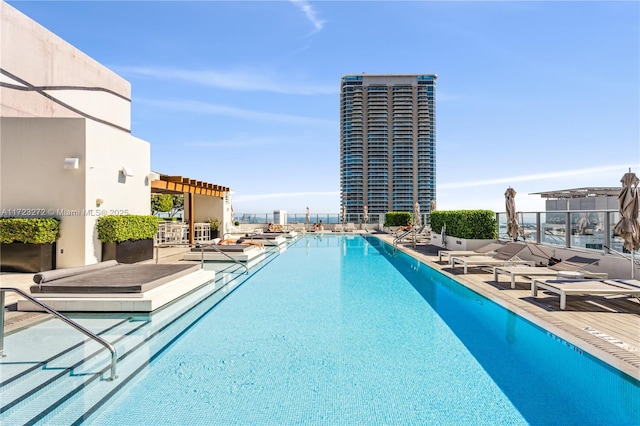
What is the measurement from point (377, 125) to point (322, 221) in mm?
32969

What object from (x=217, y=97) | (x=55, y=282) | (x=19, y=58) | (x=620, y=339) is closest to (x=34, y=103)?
(x=19, y=58)

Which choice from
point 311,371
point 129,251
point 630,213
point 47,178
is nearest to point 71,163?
point 47,178

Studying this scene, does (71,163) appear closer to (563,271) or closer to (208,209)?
(208,209)

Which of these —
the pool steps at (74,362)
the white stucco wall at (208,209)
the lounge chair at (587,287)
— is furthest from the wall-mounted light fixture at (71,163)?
the white stucco wall at (208,209)

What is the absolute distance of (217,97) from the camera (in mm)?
19016

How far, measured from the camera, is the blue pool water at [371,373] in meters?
2.78

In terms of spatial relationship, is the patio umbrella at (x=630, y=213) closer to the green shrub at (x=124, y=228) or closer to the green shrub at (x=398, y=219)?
the green shrub at (x=124, y=228)

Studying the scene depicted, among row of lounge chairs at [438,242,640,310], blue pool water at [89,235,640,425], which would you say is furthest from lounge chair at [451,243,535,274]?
blue pool water at [89,235,640,425]

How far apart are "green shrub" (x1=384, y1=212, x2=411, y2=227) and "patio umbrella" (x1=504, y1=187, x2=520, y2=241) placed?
46.1 feet

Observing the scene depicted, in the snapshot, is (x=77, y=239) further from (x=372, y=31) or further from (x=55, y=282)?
(x=372, y=31)

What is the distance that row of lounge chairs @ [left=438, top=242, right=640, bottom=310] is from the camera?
5.17 meters

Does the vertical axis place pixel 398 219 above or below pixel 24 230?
Answer: above

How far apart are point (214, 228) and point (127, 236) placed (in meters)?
8.44

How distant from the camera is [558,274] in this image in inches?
246
